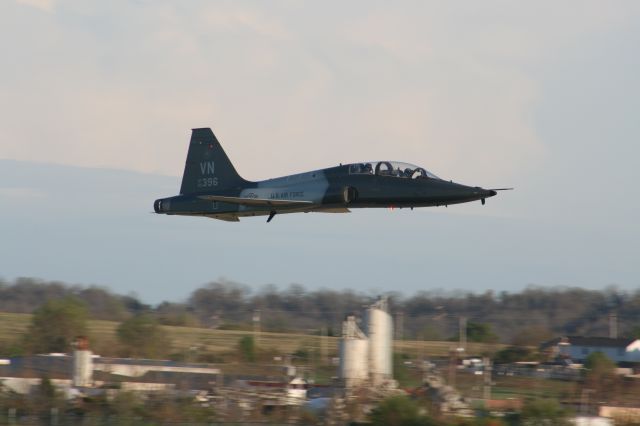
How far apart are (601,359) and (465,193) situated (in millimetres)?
36152

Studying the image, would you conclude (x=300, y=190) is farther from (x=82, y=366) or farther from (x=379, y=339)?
(x=82, y=366)

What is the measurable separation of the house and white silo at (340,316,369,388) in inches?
1151

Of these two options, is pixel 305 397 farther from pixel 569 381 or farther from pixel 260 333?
pixel 260 333

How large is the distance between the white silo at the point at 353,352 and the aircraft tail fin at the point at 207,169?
42.6ft

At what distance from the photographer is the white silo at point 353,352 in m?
44.4

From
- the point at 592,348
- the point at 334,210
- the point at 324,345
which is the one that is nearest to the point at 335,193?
the point at 334,210

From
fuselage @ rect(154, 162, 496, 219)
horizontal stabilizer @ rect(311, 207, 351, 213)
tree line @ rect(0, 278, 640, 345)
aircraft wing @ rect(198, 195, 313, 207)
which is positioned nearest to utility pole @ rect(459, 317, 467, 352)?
tree line @ rect(0, 278, 640, 345)

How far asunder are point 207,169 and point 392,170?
798 centimetres

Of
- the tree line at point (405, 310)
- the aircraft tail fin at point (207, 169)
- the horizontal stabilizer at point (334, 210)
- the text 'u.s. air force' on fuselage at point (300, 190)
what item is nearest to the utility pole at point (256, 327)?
the tree line at point (405, 310)

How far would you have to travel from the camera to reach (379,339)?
45.9m

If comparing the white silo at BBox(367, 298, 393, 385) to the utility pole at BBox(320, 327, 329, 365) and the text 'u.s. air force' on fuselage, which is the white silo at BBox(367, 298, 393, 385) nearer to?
the text 'u.s. air force' on fuselage

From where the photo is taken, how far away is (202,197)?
105 feet

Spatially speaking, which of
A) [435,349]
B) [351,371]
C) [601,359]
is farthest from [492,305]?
[351,371]

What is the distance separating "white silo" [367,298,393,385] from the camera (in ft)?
149
